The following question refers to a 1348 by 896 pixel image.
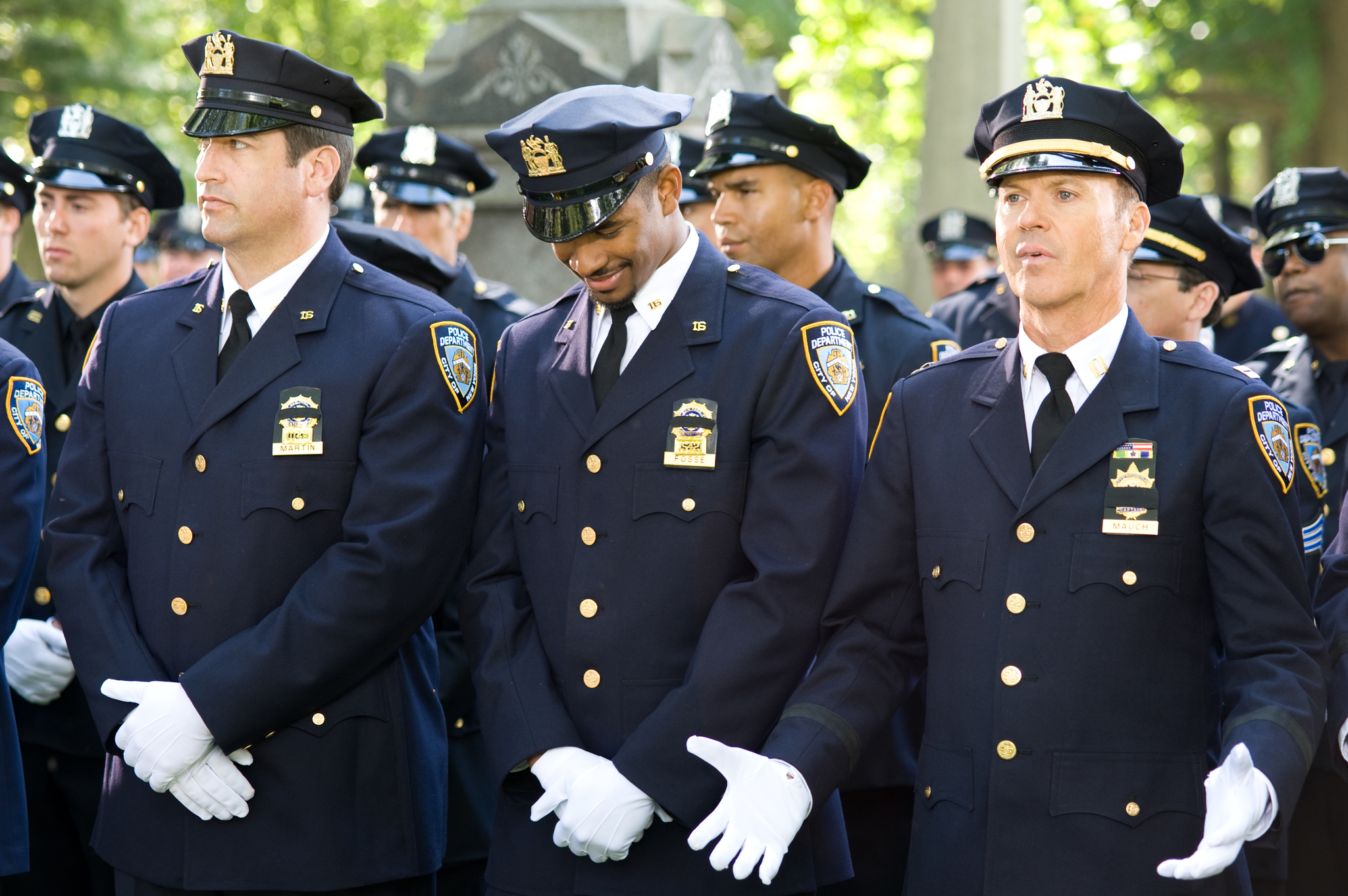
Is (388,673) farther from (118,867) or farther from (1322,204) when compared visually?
(1322,204)

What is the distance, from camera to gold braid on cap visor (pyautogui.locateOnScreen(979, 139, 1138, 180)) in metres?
2.98

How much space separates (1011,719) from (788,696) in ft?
1.67

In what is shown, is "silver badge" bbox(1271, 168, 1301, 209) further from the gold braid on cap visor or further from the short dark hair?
the short dark hair

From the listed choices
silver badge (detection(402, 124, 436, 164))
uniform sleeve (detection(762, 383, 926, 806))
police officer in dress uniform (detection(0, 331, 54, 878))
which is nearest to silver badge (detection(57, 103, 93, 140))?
silver badge (detection(402, 124, 436, 164))

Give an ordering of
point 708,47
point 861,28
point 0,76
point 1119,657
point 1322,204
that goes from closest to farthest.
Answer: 1. point 1119,657
2. point 1322,204
3. point 708,47
4. point 0,76
5. point 861,28

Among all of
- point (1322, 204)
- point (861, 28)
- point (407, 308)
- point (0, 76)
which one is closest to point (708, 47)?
point (1322, 204)

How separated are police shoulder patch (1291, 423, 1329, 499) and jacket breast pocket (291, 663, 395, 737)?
8.07ft

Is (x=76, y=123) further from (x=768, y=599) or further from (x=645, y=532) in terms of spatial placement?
(x=768, y=599)

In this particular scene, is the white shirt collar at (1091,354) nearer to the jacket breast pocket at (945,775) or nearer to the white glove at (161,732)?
the jacket breast pocket at (945,775)

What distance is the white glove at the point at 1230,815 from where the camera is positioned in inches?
97.7

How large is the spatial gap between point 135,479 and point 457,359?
2.72 feet

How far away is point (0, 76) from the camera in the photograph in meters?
13.5

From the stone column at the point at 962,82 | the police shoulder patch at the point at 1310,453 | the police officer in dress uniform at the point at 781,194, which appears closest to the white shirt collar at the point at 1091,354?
the police shoulder patch at the point at 1310,453

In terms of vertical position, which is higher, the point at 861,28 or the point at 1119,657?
the point at 861,28
